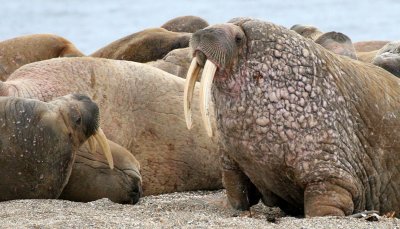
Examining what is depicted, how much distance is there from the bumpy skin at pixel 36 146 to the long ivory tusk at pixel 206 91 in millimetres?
1363

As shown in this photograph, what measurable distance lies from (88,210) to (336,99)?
67.6 inches

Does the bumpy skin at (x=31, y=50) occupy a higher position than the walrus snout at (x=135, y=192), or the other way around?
the walrus snout at (x=135, y=192)

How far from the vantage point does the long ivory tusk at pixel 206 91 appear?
247 inches

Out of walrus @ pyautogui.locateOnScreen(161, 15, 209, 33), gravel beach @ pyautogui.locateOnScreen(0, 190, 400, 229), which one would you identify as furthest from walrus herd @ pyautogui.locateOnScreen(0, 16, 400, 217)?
walrus @ pyautogui.locateOnScreen(161, 15, 209, 33)

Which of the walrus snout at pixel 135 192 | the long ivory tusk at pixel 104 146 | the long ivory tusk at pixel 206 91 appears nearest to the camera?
the long ivory tusk at pixel 206 91

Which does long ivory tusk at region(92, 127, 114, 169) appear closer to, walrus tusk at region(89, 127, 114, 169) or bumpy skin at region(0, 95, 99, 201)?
walrus tusk at region(89, 127, 114, 169)

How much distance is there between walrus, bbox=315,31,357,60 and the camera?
42.6 feet

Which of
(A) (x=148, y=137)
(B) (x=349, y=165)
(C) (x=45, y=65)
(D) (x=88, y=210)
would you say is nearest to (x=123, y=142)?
(A) (x=148, y=137)

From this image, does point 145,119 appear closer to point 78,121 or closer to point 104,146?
point 104,146

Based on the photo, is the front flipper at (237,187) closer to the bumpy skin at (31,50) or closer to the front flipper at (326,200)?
the front flipper at (326,200)

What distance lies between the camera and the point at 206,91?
247 inches

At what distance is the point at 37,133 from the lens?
7.21 m

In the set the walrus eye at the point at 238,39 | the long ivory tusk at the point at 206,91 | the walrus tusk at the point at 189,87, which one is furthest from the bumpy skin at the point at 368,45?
the long ivory tusk at the point at 206,91

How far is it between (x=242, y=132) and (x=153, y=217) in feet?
2.62
